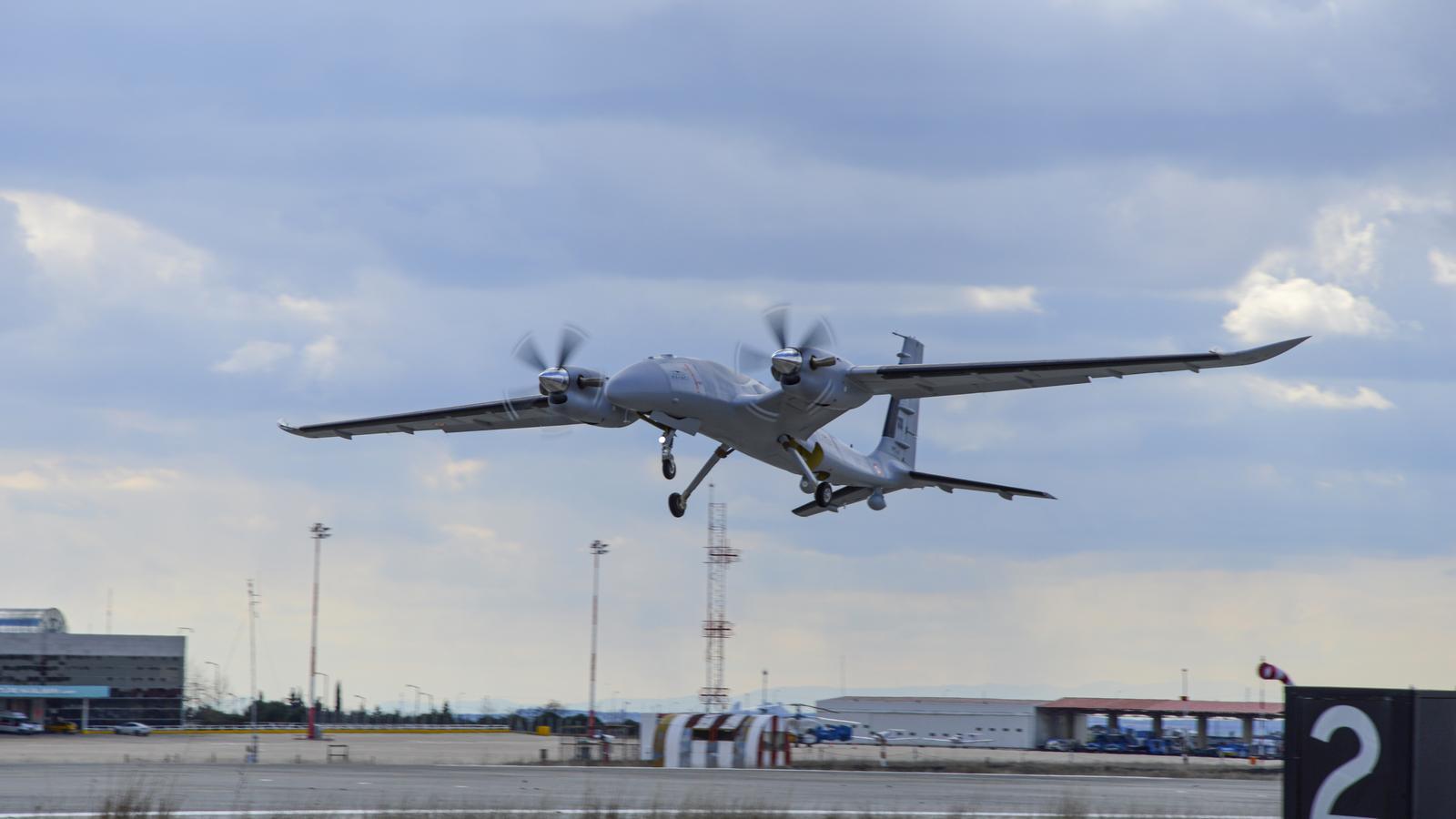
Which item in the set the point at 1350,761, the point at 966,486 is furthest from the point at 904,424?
the point at 1350,761

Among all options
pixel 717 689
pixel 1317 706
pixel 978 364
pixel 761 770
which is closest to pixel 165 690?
pixel 717 689

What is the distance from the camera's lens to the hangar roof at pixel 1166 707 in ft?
319

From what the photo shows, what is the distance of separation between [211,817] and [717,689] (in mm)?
58972

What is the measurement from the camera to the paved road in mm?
26359

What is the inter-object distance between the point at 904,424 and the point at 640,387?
19388 millimetres

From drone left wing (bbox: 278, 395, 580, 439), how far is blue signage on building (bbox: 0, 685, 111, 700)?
70309 mm

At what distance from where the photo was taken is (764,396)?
33.9 meters

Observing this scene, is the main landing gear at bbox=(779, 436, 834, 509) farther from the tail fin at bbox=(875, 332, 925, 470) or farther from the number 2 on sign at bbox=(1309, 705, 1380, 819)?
the number 2 on sign at bbox=(1309, 705, 1380, 819)

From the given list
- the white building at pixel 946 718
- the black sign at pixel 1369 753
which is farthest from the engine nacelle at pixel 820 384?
the white building at pixel 946 718

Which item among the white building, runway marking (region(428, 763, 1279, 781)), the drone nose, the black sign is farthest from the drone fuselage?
the white building

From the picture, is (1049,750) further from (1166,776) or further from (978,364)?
(978,364)

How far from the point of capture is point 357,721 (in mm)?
130875

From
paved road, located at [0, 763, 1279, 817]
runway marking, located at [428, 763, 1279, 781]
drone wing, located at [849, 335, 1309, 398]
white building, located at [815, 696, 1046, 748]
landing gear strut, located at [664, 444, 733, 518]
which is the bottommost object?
white building, located at [815, 696, 1046, 748]

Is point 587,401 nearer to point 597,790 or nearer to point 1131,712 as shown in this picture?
point 597,790
